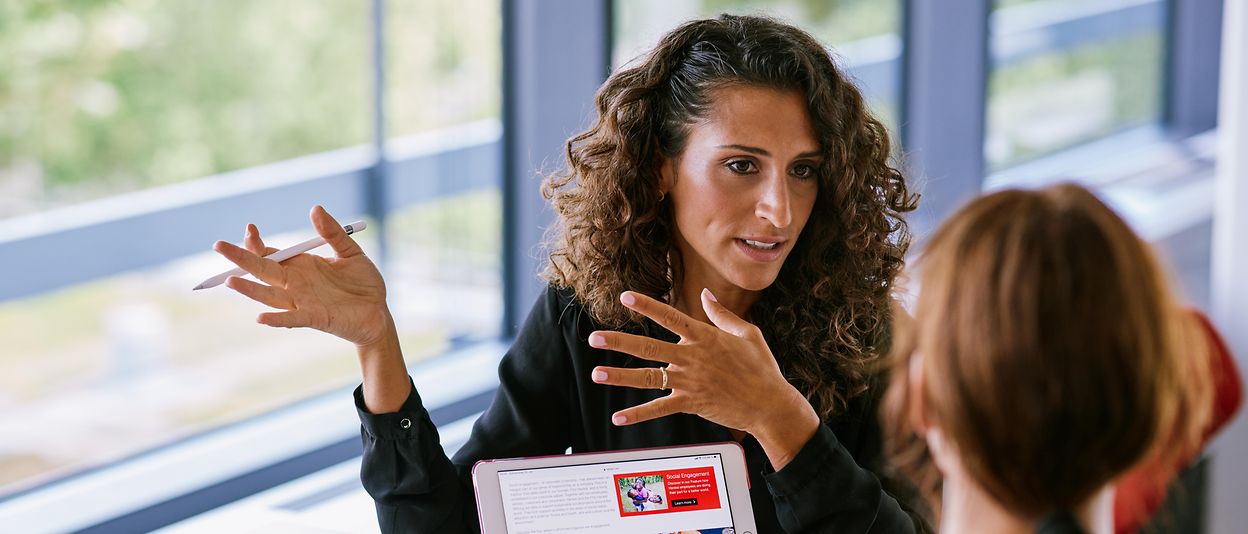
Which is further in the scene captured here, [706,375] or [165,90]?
[165,90]

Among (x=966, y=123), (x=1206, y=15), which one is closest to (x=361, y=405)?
(x=966, y=123)

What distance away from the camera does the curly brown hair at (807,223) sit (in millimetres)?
1785


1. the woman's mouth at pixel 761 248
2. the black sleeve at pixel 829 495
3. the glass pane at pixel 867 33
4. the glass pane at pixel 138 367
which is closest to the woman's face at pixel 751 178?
the woman's mouth at pixel 761 248

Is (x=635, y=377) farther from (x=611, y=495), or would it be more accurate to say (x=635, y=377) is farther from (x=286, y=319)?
(x=286, y=319)

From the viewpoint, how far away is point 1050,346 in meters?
0.96

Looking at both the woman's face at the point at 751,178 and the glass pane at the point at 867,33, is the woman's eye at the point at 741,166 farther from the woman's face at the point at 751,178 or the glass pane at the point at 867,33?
the glass pane at the point at 867,33

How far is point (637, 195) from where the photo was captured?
1.86 meters

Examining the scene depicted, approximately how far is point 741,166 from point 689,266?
8.6 inches

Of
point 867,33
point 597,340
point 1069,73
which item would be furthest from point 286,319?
point 1069,73

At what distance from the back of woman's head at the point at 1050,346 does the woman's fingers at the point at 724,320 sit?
46 cm

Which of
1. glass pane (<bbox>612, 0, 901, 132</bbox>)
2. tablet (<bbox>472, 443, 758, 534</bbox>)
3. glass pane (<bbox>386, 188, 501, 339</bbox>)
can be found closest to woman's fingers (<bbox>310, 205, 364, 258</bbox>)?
tablet (<bbox>472, 443, 758, 534</bbox>)

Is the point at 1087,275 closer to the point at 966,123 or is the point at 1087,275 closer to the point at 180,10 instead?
the point at 180,10

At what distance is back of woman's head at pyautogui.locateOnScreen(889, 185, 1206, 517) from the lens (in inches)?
37.6

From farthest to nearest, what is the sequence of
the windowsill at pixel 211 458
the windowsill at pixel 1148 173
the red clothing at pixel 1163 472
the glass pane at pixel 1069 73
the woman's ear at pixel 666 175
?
the glass pane at pixel 1069 73
the windowsill at pixel 1148 173
the windowsill at pixel 211 458
the woman's ear at pixel 666 175
the red clothing at pixel 1163 472
